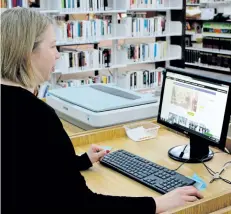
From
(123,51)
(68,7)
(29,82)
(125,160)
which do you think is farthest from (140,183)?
(123,51)

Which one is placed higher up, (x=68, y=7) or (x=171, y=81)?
(x=68, y=7)

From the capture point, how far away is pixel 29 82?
132 cm

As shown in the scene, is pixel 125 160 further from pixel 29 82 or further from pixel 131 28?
pixel 131 28

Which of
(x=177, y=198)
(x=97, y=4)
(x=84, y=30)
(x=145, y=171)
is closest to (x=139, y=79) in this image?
(x=84, y=30)

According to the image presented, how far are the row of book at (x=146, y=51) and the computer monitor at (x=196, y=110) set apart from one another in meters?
3.79

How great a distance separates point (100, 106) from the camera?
2.27 meters

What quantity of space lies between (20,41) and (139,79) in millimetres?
4724

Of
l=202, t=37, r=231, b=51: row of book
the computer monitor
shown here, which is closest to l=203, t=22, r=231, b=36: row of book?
l=202, t=37, r=231, b=51: row of book

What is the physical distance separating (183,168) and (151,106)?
623 mm

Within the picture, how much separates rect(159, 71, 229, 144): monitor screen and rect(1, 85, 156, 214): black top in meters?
0.72

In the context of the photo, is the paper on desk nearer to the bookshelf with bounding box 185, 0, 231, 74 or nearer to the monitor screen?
the monitor screen

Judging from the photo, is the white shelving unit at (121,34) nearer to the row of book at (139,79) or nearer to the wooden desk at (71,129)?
the row of book at (139,79)

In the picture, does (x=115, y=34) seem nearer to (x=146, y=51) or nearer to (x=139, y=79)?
(x=146, y=51)

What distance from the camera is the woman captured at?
1196mm
